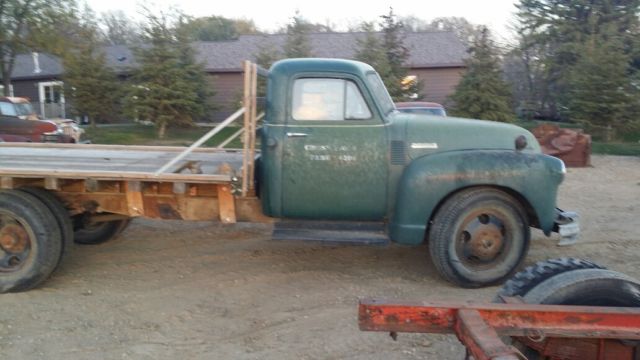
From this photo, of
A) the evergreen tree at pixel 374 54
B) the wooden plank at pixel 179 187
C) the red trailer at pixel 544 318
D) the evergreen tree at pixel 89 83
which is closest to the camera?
the red trailer at pixel 544 318

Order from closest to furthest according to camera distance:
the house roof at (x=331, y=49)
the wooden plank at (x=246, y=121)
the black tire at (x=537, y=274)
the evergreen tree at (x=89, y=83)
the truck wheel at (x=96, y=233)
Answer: the black tire at (x=537, y=274)
the wooden plank at (x=246, y=121)
the truck wheel at (x=96, y=233)
the evergreen tree at (x=89, y=83)
the house roof at (x=331, y=49)

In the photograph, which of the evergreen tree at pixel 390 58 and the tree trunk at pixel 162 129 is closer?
the evergreen tree at pixel 390 58

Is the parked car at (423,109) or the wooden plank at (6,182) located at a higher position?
the parked car at (423,109)

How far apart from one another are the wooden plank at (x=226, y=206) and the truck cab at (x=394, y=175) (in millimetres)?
304

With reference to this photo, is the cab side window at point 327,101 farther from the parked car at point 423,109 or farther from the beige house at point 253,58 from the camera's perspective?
the beige house at point 253,58

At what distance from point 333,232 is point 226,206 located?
40.5 inches

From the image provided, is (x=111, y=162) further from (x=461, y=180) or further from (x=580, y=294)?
(x=580, y=294)

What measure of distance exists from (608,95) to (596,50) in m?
1.66

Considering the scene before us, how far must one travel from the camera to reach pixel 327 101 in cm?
559

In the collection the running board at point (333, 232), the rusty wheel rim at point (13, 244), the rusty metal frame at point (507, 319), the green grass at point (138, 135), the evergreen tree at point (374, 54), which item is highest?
the evergreen tree at point (374, 54)

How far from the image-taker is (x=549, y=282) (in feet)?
9.98

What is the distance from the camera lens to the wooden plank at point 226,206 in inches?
219

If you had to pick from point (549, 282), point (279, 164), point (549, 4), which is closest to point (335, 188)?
point (279, 164)

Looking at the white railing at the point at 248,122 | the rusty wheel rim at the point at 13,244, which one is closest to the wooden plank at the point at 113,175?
the white railing at the point at 248,122
